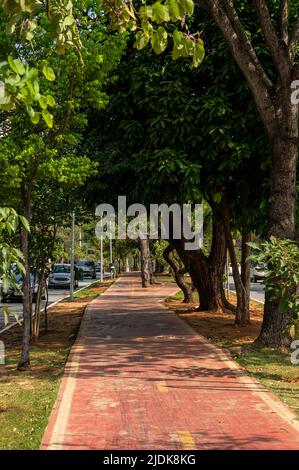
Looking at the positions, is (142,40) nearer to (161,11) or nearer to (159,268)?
(161,11)

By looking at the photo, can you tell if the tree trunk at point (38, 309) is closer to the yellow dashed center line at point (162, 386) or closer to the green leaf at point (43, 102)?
the yellow dashed center line at point (162, 386)

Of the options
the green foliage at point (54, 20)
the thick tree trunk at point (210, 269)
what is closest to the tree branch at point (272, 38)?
the green foliage at point (54, 20)

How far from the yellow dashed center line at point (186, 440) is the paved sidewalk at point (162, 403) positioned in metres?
0.01

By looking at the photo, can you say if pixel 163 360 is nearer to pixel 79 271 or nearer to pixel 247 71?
pixel 247 71

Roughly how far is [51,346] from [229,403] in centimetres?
695

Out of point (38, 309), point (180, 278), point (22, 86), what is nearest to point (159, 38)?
point (22, 86)

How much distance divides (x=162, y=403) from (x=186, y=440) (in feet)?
5.75

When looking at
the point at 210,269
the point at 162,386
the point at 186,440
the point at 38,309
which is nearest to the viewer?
the point at 186,440

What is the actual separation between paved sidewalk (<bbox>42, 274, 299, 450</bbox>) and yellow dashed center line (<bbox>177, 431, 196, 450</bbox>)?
1 centimetres

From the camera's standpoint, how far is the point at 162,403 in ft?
27.3

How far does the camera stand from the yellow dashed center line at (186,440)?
6.34 m

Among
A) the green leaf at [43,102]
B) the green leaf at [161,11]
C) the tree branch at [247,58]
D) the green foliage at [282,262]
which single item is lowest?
the green foliage at [282,262]

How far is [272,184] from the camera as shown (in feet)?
42.5
